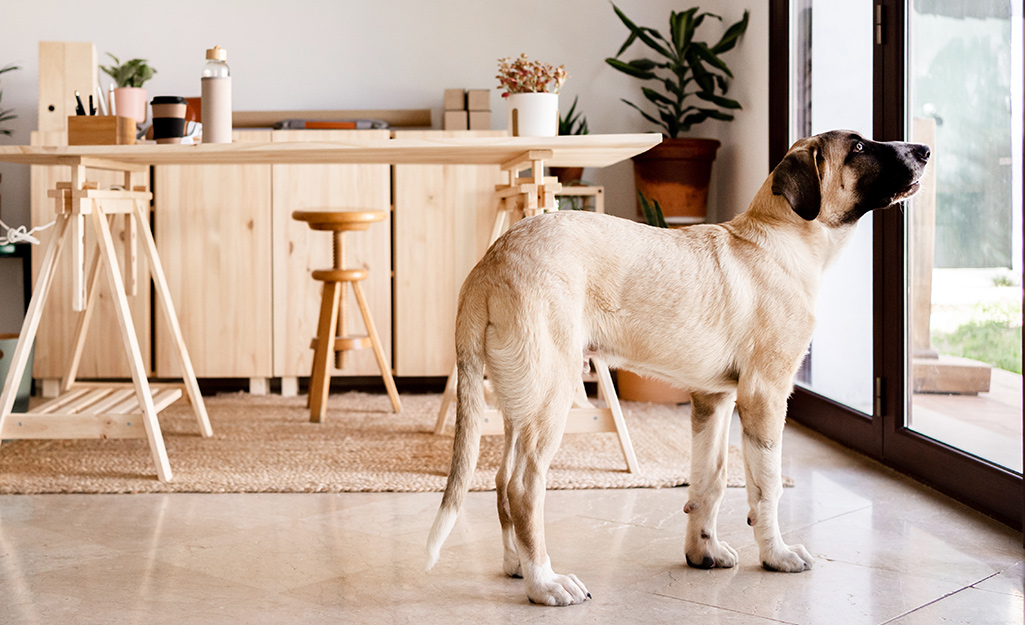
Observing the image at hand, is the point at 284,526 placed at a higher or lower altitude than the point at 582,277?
lower

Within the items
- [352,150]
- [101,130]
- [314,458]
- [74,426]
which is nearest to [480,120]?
[352,150]

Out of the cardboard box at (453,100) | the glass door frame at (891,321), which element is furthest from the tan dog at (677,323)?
the cardboard box at (453,100)

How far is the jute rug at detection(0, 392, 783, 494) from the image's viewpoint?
242 centimetres

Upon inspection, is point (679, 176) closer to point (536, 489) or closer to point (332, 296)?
point (332, 296)

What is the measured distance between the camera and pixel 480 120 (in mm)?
4055

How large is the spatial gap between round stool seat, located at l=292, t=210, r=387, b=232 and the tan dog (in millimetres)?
1685

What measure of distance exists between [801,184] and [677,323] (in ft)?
1.20

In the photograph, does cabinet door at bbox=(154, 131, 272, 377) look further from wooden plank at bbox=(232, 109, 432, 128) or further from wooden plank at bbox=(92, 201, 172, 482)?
wooden plank at bbox=(92, 201, 172, 482)

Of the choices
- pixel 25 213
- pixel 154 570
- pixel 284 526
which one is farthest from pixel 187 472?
pixel 25 213

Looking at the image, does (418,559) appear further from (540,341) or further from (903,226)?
(903,226)

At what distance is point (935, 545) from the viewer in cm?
192

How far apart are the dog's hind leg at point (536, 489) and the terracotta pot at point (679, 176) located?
2484 millimetres

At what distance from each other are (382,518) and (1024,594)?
1366mm

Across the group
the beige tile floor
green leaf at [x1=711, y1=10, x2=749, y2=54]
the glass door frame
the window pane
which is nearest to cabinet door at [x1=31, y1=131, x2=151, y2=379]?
the beige tile floor
